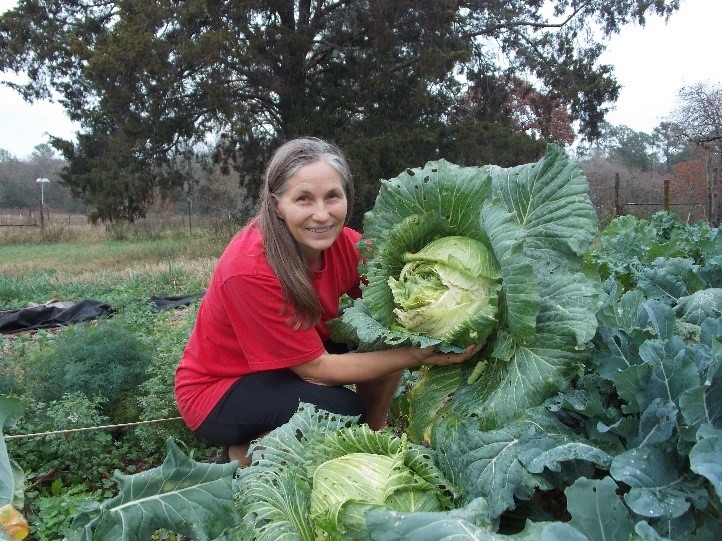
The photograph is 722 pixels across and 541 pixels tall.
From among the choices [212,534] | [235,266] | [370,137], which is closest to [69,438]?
[235,266]

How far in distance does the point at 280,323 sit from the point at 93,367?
2.20m

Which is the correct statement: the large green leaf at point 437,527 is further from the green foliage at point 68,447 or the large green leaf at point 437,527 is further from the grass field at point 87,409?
the green foliage at point 68,447

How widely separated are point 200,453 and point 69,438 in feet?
2.45

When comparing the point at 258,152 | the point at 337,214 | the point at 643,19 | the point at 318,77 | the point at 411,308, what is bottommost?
the point at 411,308

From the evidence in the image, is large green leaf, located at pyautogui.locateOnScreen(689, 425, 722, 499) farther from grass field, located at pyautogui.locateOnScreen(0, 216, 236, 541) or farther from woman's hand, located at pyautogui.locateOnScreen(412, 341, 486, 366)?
grass field, located at pyautogui.locateOnScreen(0, 216, 236, 541)

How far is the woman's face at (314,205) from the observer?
248cm

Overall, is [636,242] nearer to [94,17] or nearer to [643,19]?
[643,19]

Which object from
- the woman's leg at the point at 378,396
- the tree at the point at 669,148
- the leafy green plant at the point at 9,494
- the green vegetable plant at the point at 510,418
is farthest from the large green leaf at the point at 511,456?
the tree at the point at 669,148

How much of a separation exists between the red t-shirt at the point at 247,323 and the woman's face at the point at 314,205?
18cm

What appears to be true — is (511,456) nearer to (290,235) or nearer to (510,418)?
(510,418)

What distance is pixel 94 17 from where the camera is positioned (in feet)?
58.2

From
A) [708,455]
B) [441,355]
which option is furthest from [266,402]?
[708,455]

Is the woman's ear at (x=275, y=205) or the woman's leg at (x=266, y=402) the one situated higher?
the woman's ear at (x=275, y=205)

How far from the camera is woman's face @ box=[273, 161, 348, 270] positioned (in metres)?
2.48
